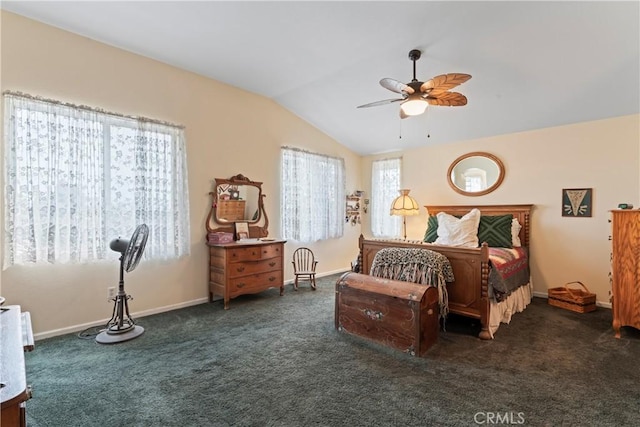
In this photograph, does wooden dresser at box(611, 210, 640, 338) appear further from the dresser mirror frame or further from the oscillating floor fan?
the oscillating floor fan

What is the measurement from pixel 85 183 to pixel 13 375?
8.53 ft

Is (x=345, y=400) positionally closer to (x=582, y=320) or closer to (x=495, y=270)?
(x=495, y=270)

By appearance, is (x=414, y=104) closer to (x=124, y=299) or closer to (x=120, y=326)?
(x=124, y=299)

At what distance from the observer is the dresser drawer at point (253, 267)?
387 centimetres

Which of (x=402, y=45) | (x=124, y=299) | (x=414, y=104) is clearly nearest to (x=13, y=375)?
Result: (x=124, y=299)

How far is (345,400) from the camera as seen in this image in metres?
1.98

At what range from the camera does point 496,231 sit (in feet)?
13.8

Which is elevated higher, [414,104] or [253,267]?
[414,104]

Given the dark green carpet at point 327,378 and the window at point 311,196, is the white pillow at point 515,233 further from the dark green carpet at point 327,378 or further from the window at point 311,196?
the window at point 311,196

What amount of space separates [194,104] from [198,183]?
1.00 metres

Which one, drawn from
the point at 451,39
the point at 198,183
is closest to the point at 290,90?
the point at 198,183

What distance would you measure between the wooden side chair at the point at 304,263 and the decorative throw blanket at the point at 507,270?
2.60 meters

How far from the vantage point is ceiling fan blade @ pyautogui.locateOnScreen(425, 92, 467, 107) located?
115 inches

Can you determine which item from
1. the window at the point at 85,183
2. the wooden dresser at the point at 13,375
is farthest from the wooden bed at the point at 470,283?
the wooden dresser at the point at 13,375
